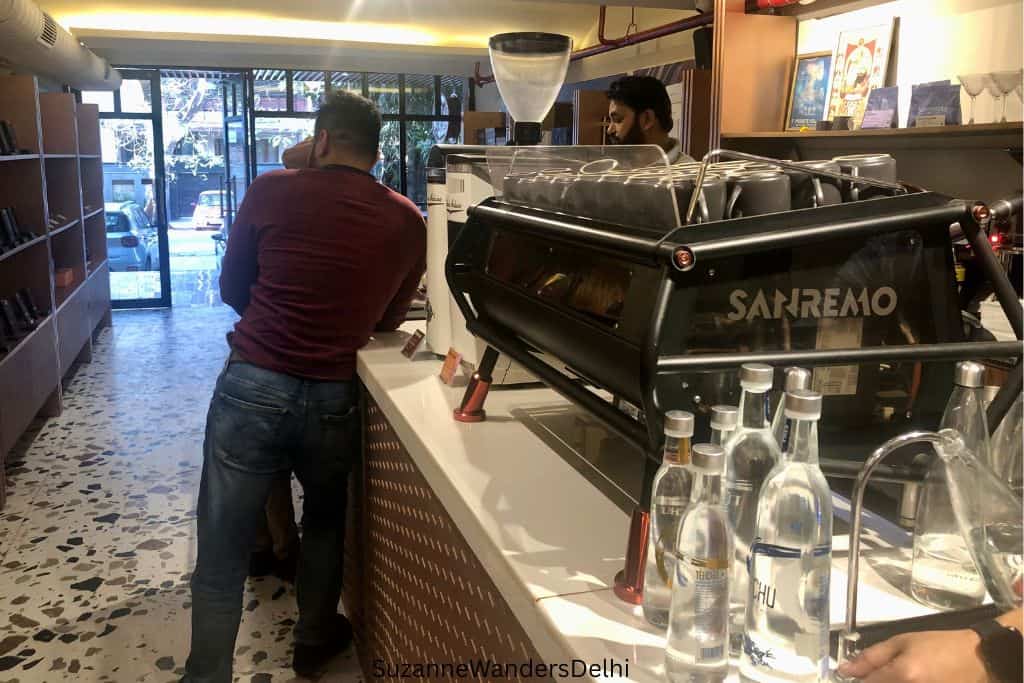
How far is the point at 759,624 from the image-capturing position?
83 centimetres

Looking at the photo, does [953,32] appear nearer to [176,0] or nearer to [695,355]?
[695,355]

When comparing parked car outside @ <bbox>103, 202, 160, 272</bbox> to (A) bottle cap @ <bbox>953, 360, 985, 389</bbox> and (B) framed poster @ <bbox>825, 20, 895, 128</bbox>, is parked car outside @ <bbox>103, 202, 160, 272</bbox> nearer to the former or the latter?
(B) framed poster @ <bbox>825, 20, 895, 128</bbox>

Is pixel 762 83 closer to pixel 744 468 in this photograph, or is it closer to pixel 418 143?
pixel 744 468

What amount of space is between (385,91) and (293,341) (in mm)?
8914

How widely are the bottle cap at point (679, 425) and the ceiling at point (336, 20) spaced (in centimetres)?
656

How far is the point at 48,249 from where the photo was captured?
535 centimetres

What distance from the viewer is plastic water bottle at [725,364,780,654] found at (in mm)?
881

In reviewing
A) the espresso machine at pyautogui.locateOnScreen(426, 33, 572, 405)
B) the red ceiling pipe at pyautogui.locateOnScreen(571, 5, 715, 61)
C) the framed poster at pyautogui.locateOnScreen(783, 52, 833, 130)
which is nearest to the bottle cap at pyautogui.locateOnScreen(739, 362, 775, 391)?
the espresso machine at pyautogui.locateOnScreen(426, 33, 572, 405)

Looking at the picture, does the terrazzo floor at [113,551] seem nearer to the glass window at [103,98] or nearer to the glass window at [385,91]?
the glass window at [103,98]

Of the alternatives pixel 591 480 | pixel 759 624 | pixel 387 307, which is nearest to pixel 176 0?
pixel 387 307

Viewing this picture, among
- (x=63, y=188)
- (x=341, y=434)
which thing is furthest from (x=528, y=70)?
(x=63, y=188)

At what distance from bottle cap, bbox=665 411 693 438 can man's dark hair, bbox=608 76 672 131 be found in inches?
146

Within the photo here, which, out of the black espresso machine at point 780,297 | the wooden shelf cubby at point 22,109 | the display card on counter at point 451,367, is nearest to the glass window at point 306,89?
the wooden shelf cubby at point 22,109

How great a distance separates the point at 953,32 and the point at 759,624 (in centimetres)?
396
